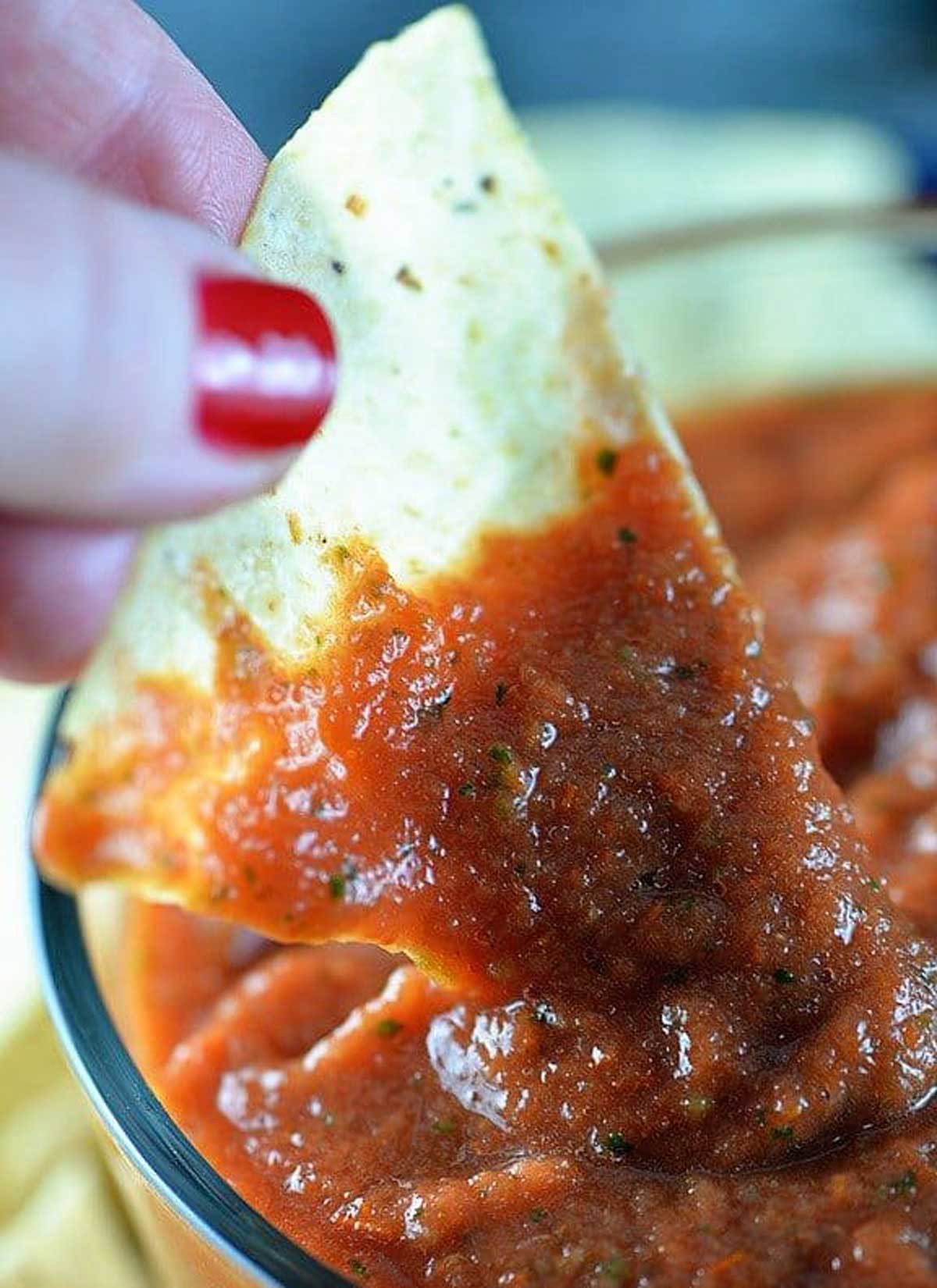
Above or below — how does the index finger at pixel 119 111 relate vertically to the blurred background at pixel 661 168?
above

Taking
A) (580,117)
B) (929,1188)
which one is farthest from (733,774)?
(580,117)

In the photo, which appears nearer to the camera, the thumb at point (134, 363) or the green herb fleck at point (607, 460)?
the thumb at point (134, 363)

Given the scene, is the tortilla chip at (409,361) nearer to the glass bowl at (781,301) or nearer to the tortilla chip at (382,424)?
the tortilla chip at (382,424)

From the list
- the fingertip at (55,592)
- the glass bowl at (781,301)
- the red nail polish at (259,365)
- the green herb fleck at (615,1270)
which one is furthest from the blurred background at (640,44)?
the green herb fleck at (615,1270)

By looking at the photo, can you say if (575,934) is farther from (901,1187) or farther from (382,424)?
(382,424)

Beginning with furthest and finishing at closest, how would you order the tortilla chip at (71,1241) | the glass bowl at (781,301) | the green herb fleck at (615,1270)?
the glass bowl at (781,301) → the tortilla chip at (71,1241) → the green herb fleck at (615,1270)

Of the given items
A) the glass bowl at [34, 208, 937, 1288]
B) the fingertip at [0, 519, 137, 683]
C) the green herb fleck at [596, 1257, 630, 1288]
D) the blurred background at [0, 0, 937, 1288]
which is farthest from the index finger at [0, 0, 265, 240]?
the glass bowl at [34, 208, 937, 1288]

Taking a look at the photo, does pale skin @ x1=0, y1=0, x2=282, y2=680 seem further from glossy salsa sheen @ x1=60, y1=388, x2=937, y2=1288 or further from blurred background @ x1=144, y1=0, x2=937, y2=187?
blurred background @ x1=144, y1=0, x2=937, y2=187

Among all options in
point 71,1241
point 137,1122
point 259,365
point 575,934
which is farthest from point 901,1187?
point 71,1241
